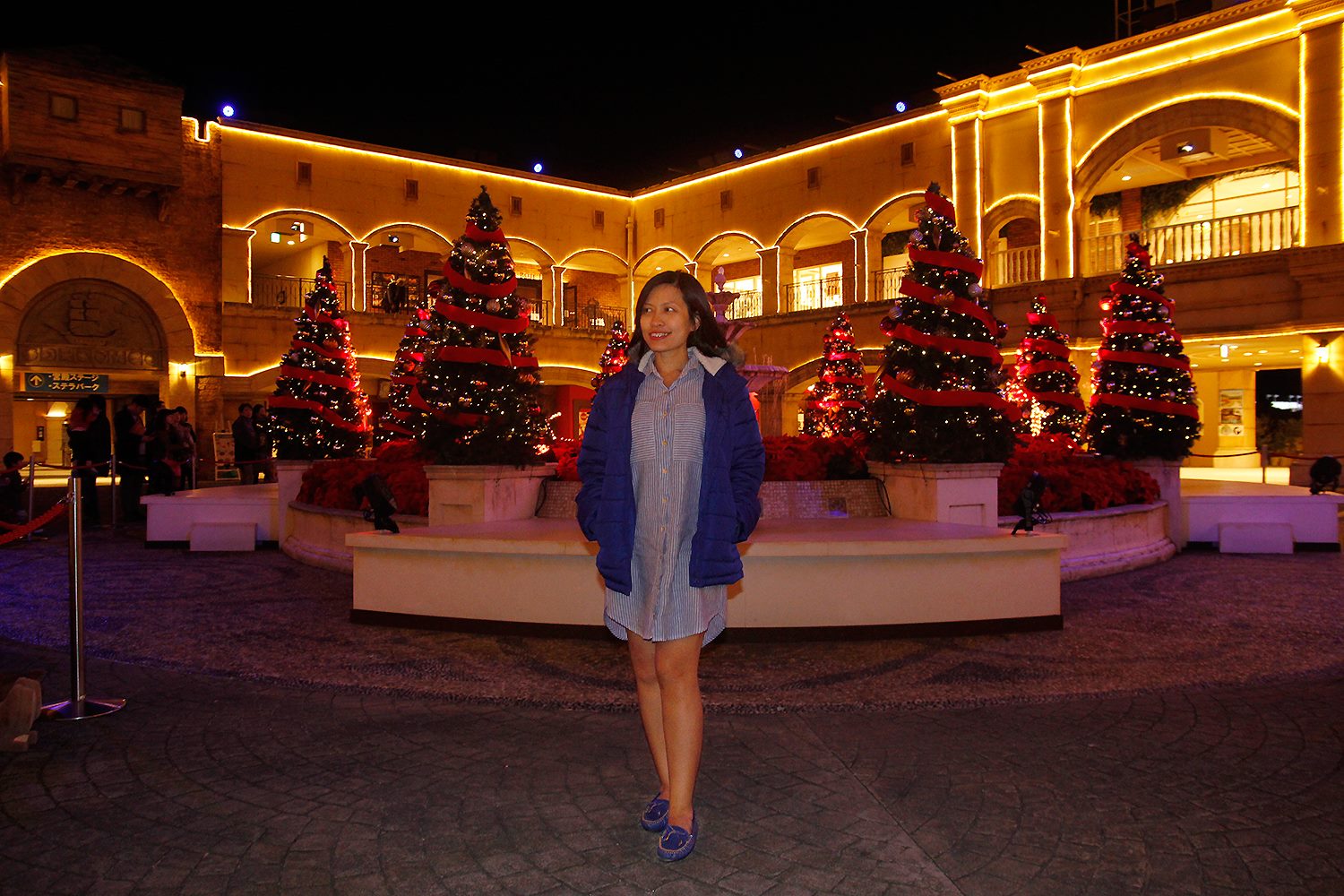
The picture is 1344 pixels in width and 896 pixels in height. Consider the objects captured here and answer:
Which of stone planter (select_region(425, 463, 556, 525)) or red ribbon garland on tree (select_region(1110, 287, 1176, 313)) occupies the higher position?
red ribbon garland on tree (select_region(1110, 287, 1176, 313))

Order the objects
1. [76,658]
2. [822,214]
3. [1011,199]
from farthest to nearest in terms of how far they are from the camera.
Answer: [822,214], [1011,199], [76,658]

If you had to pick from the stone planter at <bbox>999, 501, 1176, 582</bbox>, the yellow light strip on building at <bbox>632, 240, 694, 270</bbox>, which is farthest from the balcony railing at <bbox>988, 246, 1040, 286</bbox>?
the stone planter at <bbox>999, 501, 1176, 582</bbox>

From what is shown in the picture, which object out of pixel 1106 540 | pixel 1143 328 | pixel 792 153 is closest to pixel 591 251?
pixel 792 153

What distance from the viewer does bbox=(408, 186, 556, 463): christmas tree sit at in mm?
8398

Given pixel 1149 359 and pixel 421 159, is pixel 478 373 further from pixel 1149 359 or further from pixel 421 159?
pixel 421 159

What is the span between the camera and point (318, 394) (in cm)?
1148

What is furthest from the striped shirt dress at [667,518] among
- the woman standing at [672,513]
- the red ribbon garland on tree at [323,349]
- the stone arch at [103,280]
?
the stone arch at [103,280]

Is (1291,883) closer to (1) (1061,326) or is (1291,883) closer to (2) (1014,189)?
(1) (1061,326)

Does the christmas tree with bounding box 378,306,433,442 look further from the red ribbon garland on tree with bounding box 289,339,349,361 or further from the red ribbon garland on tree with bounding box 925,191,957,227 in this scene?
the red ribbon garland on tree with bounding box 925,191,957,227

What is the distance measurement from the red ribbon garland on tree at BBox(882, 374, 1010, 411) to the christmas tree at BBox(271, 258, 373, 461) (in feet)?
23.7

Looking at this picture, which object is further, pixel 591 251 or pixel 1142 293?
pixel 591 251

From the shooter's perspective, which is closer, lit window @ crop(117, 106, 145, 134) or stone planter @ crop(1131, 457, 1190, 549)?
stone planter @ crop(1131, 457, 1190, 549)

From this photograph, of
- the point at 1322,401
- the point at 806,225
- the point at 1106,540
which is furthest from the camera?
the point at 806,225

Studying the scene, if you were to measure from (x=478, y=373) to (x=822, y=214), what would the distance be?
64.9 ft
